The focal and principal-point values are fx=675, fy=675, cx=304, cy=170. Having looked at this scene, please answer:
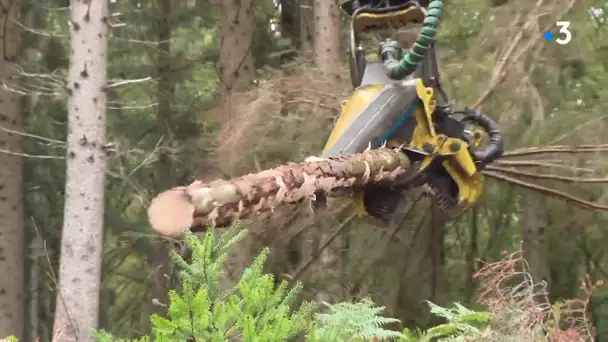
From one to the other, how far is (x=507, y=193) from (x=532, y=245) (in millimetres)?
597

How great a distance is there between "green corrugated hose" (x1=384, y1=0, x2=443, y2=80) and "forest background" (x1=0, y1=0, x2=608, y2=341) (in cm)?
163

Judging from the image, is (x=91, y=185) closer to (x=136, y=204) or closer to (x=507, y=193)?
(x=507, y=193)

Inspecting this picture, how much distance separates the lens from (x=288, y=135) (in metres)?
5.45

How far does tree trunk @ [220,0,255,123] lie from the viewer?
752 cm

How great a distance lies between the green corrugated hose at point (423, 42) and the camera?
145 inches

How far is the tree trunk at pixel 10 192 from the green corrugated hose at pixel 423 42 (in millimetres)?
5843

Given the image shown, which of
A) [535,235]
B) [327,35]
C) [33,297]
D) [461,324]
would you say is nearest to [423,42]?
[461,324]

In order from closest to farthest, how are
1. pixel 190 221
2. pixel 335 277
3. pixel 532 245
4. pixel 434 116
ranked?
pixel 190 221
pixel 434 116
pixel 335 277
pixel 532 245

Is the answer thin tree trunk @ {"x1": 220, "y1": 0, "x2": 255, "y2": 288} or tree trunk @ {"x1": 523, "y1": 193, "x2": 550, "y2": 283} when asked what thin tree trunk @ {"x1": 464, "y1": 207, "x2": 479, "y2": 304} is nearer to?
tree trunk @ {"x1": 523, "y1": 193, "x2": 550, "y2": 283}

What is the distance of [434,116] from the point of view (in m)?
4.08

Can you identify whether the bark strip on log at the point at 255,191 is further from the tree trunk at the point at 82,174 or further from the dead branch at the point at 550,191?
the tree trunk at the point at 82,174

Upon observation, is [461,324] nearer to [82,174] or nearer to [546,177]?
[546,177]

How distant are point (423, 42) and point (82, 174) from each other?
124 inches

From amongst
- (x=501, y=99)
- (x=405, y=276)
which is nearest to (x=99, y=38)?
(x=501, y=99)
